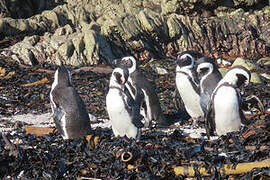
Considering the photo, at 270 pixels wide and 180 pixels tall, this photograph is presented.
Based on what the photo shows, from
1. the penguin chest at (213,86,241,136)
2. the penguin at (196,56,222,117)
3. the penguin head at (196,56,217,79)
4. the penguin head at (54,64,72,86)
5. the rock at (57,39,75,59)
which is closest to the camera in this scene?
the penguin chest at (213,86,241,136)

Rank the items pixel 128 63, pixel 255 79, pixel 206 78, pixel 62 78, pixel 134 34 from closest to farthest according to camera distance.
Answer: pixel 62 78 < pixel 206 78 < pixel 128 63 < pixel 255 79 < pixel 134 34

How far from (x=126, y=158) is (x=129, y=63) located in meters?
2.85

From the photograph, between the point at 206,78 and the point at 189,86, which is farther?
the point at 189,86

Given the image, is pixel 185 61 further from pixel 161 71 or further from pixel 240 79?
pixel 161 71

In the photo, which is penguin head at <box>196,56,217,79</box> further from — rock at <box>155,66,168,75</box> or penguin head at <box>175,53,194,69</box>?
rock at <box>155,66,168,75</box>

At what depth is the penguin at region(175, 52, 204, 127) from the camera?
6.07 m

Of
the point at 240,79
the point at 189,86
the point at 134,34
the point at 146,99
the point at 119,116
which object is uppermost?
the point at 240,79

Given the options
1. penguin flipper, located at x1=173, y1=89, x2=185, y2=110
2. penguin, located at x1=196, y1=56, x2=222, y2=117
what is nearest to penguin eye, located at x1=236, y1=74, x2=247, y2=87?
penguin, located at x1=196, y1=56, x2=222, y2=117

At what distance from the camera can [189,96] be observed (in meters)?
6.10

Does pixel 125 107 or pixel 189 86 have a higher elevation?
pixel 125 107

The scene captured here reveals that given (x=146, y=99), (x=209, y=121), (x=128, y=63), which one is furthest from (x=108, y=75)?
(x=209, y=121)

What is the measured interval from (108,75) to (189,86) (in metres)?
3.02

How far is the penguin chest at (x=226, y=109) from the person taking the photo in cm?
462

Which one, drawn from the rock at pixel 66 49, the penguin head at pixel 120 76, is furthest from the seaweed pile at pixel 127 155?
the rock at pixel 66 49
